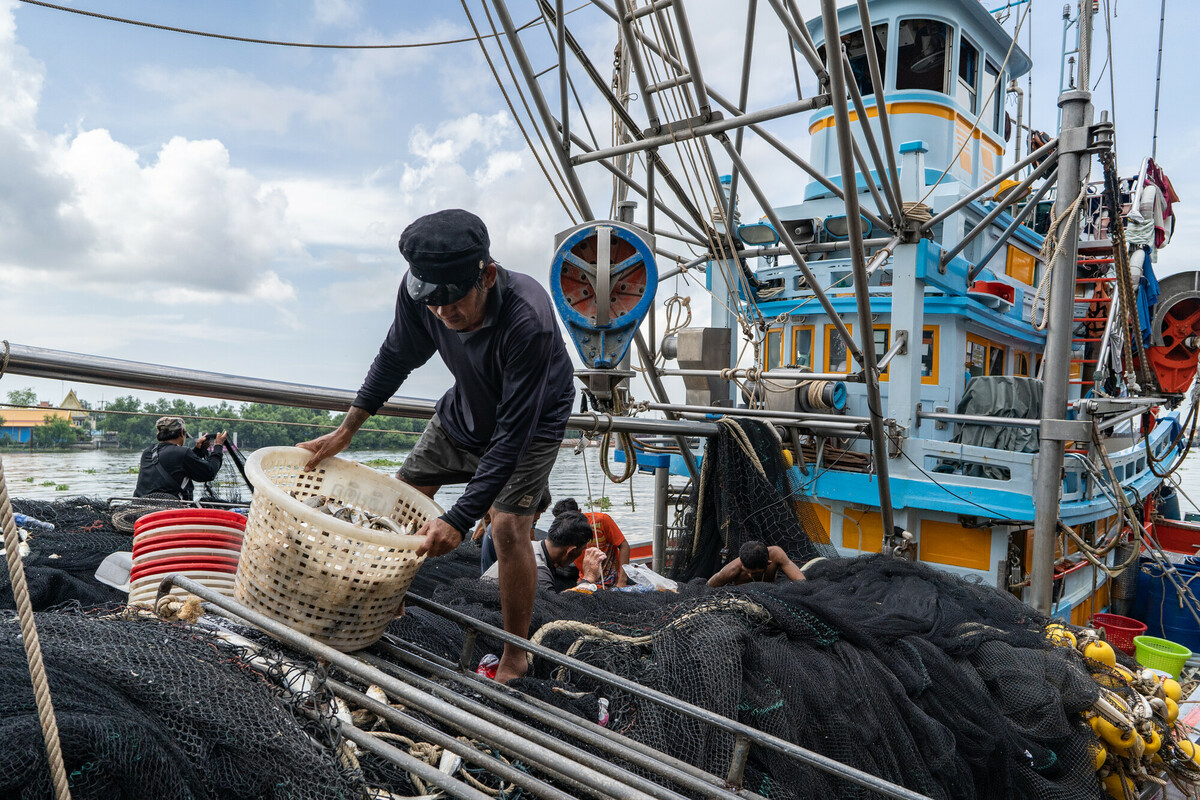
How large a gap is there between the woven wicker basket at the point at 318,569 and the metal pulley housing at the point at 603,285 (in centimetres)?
191

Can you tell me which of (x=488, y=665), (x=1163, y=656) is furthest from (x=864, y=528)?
(x=488, y=665)

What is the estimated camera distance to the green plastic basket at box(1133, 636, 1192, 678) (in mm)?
4926

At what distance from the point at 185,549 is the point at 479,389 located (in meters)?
1.06

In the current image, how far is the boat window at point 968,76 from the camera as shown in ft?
28.4

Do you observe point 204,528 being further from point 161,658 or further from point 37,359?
point 161,658

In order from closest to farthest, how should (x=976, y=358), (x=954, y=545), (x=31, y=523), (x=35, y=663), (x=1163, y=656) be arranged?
1. (x=35, y=663)
2. (x=31, y=523)
3. (x=1163, y=656)
4. (x=954, y=545)
5. (x=976, y=358)

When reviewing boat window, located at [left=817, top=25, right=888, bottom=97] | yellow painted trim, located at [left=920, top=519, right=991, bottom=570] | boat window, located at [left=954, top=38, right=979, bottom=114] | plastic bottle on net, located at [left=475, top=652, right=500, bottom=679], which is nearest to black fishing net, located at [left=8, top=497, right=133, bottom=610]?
plastic bottle on net, located at [left=475, top=652, right=500, bottom=679]

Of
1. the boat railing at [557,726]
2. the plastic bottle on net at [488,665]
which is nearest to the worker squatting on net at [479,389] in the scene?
the plastic bottle on net at [488,665]

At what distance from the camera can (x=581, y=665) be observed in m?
2.39

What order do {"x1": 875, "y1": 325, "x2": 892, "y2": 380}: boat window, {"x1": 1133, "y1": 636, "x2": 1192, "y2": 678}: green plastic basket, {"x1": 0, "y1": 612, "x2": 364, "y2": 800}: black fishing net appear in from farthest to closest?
{"x1": 875, "y1": 325, "x2": 892, "y2": 380}: boat window
{"x1": 1133, "y1": 636, "x2": 1192, "y2": 678}: green plastic basket
{"x1": 0, "y1": 612, "x2": 364, "y2": 800}: black fishing net

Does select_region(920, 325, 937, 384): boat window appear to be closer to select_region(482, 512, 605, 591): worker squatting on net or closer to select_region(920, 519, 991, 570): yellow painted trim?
select_region(920, 519, 991, 570): yellow painted trim

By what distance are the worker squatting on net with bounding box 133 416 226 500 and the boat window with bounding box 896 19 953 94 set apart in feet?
25.8

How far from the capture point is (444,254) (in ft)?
7.29

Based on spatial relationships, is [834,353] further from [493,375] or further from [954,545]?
[493,375]
